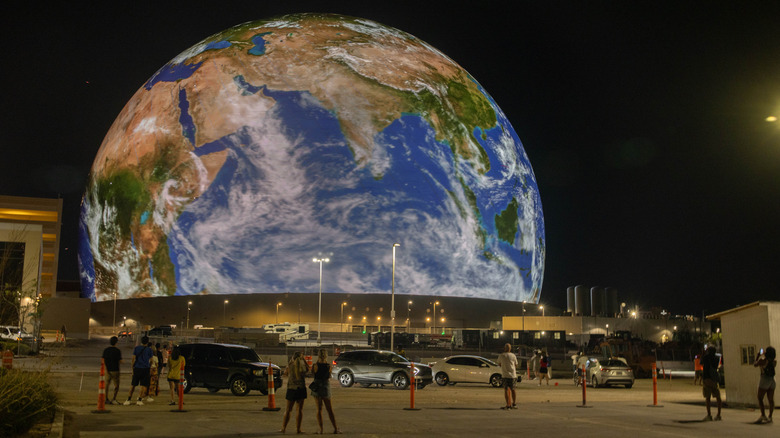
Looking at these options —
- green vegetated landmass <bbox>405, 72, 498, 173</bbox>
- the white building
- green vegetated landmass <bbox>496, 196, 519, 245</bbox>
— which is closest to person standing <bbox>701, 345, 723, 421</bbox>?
the white building

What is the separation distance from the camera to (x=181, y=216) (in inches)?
2058

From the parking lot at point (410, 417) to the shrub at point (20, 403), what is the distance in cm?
61

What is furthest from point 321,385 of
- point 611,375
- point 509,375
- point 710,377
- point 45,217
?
point 45,217

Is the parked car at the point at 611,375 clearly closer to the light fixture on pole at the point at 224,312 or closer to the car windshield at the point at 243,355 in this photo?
the car windshield at the point at 243,355

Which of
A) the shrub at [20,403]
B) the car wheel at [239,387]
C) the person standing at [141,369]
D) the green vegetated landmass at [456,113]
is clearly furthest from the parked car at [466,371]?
the green vegetated landmass at [456,113]

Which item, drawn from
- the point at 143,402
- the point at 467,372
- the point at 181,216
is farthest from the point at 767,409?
the point at 181,216

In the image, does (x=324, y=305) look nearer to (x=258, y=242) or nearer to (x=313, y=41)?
(x=258, y=242)

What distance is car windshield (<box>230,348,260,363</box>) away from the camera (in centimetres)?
2147

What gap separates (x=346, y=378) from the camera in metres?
25.8

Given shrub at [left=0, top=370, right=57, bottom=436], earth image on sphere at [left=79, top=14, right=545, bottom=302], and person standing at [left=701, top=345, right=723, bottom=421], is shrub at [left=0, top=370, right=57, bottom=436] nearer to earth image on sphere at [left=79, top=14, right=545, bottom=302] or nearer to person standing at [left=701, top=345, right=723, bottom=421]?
person standing at [left=701, top=345, right=723, bottom=421]

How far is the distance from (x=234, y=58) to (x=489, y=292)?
94.0 feet

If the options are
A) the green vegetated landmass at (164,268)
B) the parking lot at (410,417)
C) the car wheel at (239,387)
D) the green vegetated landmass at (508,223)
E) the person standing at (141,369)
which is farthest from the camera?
the green vegetated landmass at (508,223)

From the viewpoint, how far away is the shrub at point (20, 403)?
10.2 meters

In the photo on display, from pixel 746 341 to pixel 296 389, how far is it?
13.1 metres
